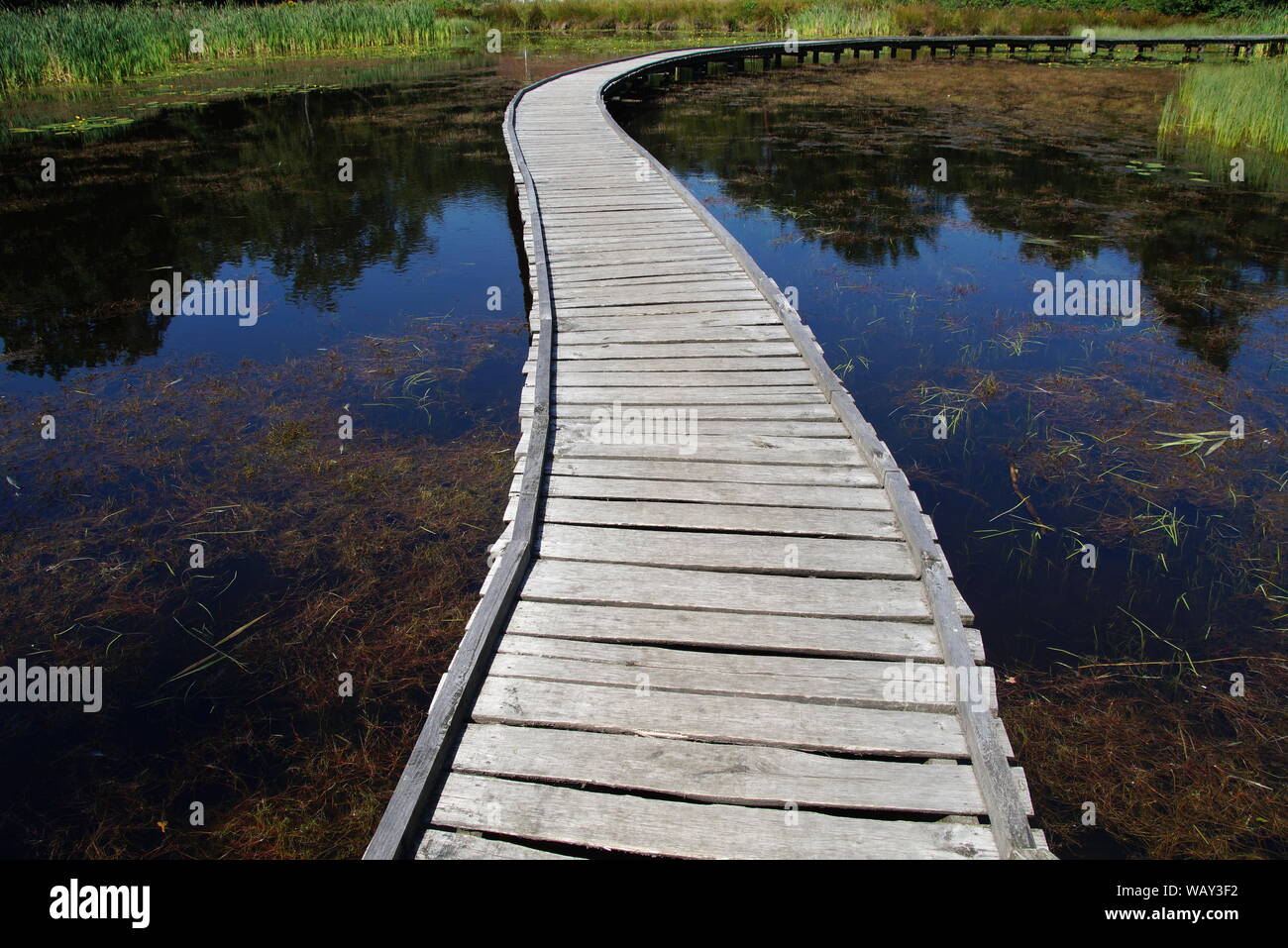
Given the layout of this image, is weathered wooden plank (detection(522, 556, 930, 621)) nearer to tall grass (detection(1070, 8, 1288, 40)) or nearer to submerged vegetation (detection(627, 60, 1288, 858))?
submerged vegetation (detection(627, 60, 1288, 858))

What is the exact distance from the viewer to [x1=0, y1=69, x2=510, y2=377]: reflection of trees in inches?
309

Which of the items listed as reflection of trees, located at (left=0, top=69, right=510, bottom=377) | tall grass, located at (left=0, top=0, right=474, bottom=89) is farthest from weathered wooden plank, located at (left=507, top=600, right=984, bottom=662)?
tall grass, located at (left=0, top=0, right=474, bottom=89)

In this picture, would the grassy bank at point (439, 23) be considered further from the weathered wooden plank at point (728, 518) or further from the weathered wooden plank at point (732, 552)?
the weathered wooden plank at point (732, 552)

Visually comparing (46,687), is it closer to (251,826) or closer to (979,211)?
(251,826)

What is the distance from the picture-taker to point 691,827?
2.52 metres

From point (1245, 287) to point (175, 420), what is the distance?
388 inches

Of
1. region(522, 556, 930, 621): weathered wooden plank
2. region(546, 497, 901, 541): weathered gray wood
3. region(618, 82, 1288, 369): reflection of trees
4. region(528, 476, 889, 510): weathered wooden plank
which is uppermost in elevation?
region(618, 82, 1288, 369): reflection of trees

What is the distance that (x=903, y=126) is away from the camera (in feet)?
52.4

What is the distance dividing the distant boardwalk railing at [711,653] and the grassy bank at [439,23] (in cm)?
2020
